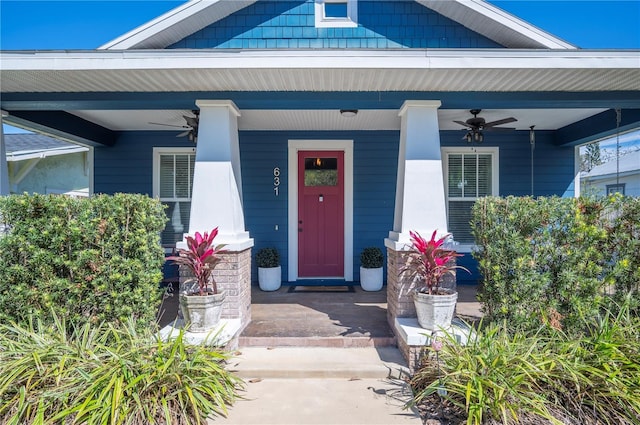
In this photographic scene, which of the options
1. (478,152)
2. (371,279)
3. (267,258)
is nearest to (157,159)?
(267,258)

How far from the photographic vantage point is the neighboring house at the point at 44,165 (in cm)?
855

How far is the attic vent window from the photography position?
17.2 ft

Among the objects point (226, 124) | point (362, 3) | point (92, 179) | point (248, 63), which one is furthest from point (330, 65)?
point (92, 179)

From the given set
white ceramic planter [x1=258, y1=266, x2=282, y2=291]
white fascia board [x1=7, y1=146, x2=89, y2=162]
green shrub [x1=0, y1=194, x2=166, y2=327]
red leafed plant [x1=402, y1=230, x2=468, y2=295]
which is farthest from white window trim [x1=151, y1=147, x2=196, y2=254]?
red leafed plant [x1=402, y1=230, x2=468, y2=295]

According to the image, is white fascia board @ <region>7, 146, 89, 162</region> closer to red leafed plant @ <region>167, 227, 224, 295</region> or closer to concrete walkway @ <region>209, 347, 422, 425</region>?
red leafed plant @ <region>167, 227, 224, 295</region>

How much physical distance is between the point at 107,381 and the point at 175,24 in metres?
4.67

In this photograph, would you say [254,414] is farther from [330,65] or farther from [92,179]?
[92,179]

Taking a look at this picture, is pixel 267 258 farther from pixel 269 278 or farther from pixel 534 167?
pixel 534 167

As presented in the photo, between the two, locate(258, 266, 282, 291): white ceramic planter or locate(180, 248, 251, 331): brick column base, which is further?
locate(258, 266, 282, 291): white ceramic planter

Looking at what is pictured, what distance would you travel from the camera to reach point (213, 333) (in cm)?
336

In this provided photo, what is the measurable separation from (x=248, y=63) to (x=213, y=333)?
2650 mm

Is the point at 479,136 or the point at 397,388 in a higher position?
the point at 479,136

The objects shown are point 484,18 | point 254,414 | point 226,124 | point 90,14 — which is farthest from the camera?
point 90,14

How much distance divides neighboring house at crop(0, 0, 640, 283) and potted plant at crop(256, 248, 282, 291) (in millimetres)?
307
